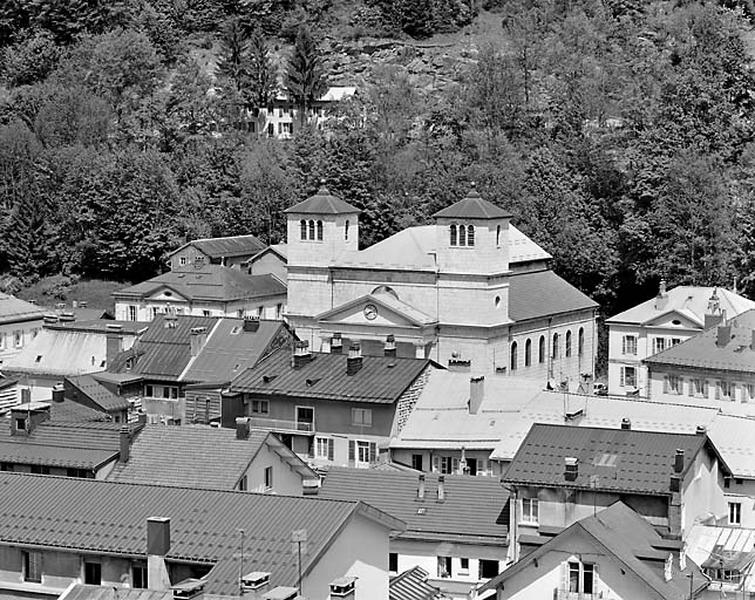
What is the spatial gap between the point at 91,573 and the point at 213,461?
10.1m

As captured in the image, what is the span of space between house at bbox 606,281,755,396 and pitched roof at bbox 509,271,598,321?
3504 mm

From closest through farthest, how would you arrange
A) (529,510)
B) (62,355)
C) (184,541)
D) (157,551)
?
1. (157,551)
2. (184,541)
3. (529,510)
4. (62,355)

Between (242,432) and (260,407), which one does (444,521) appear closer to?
(242,432)

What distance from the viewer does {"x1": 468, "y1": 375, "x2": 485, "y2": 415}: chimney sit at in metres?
60.8

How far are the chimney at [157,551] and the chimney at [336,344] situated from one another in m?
32.0

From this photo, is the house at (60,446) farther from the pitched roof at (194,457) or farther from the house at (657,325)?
the house at (657,325)

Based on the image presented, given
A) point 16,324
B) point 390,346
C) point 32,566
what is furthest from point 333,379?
point 16,324

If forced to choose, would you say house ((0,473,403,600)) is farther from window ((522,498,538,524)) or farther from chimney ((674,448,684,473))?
chimney ((674,448,684,473))

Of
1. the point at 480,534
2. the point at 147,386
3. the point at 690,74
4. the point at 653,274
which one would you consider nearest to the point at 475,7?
the point at 690,74

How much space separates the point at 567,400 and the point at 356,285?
86.4 feet

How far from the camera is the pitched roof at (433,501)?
47.9 m

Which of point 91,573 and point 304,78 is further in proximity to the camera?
point 304,78

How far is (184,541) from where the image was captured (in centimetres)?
3744

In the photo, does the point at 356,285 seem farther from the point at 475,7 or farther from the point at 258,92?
the point at 475,7
